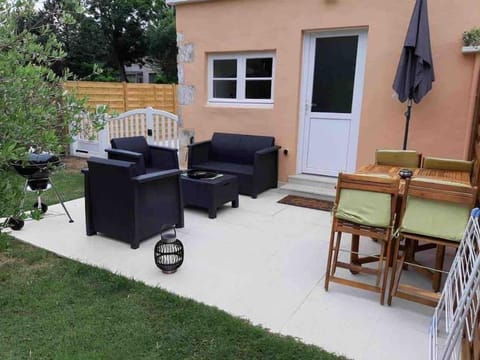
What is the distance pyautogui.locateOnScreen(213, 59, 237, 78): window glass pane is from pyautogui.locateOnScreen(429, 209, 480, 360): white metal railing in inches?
188

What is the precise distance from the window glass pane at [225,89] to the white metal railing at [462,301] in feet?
15.5

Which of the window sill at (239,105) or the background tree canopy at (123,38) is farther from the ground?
the background tree canopy at (123,38)

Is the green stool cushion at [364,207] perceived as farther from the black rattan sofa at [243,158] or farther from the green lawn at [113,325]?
the black rattan sofa at [243,158]

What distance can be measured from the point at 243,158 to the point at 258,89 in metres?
1.19

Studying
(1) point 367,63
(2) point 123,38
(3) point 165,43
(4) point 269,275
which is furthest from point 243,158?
(2) point 123,38

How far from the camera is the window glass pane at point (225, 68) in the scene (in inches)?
245

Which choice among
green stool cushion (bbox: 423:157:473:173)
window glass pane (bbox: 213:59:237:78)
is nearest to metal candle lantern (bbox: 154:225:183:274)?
green stool cushion (bbox: 423:157:473:173)

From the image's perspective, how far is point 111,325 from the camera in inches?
94.9

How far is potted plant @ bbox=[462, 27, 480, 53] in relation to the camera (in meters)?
4.25

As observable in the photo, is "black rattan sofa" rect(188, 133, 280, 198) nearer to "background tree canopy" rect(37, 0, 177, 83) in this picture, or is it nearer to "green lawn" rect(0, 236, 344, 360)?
"green lawn" rect(0, 236, 344, 360)

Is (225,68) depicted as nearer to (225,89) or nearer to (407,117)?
(225,89)

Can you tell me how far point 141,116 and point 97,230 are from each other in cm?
482

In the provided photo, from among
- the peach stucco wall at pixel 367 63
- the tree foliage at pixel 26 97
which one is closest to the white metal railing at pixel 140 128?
the peach stucco wall at pixel 367 63

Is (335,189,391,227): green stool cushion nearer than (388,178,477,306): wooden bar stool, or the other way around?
(388,178,477,306): wooden bar stool
